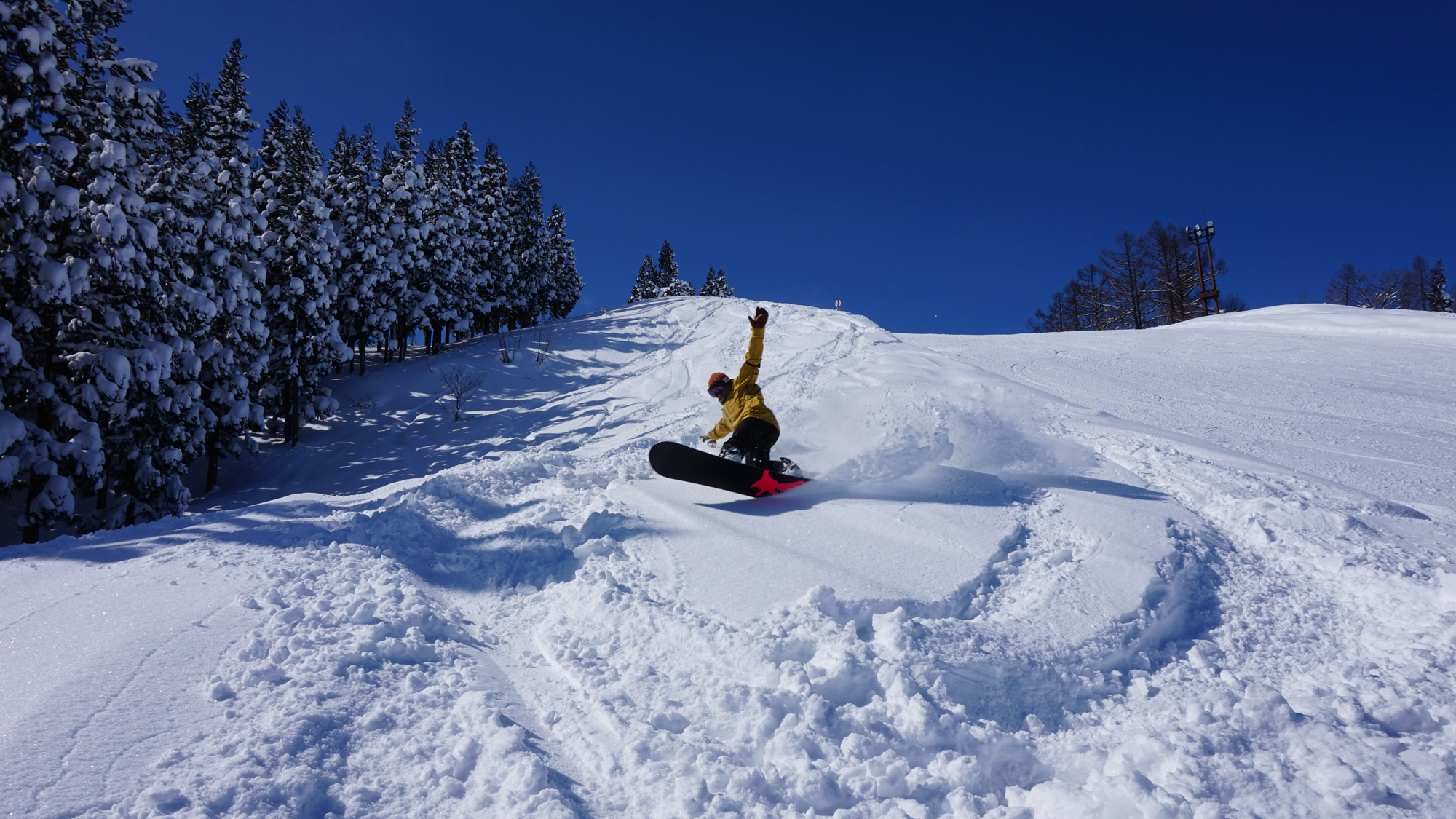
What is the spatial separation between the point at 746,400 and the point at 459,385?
1730 cm

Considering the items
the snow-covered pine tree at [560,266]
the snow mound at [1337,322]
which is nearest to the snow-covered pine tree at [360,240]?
the snow-covered pine tree at [560,266]

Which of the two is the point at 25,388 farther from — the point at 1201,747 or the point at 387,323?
the point at 1201,747

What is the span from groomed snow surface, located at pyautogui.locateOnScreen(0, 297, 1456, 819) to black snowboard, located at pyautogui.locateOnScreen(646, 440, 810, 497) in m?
0.22

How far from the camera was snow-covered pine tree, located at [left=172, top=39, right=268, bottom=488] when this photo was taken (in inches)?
595

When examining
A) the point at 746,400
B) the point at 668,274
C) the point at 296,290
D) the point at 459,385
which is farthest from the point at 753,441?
the point at 668,274

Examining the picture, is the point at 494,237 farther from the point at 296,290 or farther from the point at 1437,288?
the point at 1437,288

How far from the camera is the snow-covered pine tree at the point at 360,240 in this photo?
74.4 feet

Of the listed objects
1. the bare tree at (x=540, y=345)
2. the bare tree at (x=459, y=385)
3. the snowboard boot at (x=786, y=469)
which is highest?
the bare tree at (x=540, y=345)

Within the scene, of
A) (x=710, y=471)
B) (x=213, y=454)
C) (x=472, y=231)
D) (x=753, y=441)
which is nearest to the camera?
(x=710, y=471)

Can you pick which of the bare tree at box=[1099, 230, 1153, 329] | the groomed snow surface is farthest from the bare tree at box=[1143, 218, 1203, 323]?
the groomed snow surface

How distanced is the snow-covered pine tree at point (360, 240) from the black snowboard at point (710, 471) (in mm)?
20509

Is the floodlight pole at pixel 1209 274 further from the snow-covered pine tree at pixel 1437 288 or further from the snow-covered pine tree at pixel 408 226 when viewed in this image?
the snow-covered pine tree at pixel 408 226

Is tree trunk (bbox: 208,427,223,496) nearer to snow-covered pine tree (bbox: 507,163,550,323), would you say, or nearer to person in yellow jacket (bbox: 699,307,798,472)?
person in yellow jacket (bbox: 699,307,798,472)

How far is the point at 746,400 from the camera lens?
6879mm
